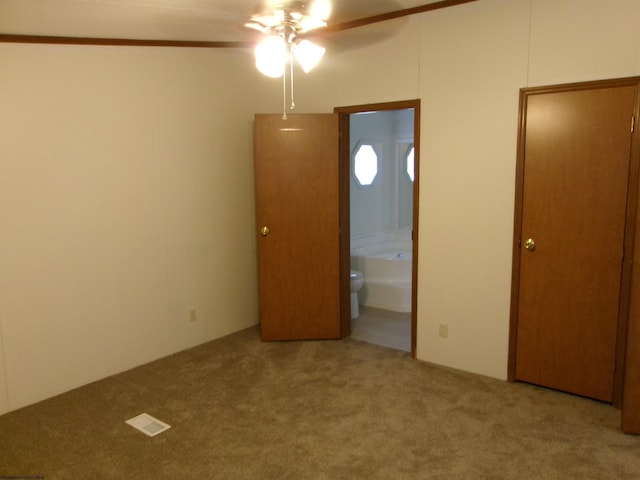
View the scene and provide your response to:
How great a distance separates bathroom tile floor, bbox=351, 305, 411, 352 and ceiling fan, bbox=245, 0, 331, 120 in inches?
91.5

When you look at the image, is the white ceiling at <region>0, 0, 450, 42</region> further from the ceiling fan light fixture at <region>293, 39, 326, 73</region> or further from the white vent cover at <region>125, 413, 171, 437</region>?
the white vent cover at <region>125, 413, 171, 437</region>

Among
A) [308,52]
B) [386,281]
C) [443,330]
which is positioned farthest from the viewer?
[386,281]

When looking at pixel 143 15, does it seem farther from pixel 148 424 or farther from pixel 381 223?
pixel 381 223

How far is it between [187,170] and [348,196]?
1.35m

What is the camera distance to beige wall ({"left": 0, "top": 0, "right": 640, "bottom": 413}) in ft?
9.81

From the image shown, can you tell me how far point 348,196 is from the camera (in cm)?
422

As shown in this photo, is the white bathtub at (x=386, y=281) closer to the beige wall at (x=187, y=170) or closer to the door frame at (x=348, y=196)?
the door frame at (x=348, y=196)

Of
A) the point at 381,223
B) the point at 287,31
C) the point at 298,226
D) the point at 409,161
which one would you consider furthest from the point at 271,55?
the point at 409,161

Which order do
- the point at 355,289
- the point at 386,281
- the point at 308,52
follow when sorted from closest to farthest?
the point at 308,52
the point at 355,289
the point at 386,281

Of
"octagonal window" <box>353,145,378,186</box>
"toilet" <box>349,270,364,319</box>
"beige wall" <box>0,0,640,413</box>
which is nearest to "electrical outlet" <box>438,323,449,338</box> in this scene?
"beige wall" <box>0,0,640,413</box>

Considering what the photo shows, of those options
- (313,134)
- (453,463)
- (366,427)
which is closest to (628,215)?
(453,463)

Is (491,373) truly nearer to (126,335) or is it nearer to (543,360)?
(543,360)

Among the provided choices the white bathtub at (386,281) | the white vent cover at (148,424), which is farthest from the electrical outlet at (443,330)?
the white vent cover at (148,424)

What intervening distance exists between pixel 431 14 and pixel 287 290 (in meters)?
2.41
